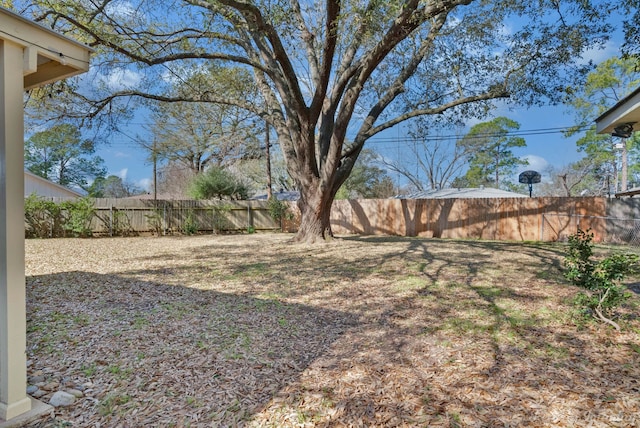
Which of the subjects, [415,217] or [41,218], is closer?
[41,218]

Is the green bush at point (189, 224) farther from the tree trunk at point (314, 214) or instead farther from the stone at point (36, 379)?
the stone at point (36, 379)

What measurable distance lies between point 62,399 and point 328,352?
179 centimetres

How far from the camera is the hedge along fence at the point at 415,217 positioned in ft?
37.8

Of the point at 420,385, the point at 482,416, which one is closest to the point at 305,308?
the point at 420,385

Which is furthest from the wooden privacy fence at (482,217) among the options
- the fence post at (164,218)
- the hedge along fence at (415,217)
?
the fence post at (164,218)

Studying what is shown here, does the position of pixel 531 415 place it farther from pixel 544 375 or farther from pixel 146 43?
pixel 146 43

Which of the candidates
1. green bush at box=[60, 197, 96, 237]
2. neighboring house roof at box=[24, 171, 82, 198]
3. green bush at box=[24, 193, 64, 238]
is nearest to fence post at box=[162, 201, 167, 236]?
green bush at box=[60, 197, 96, 237]

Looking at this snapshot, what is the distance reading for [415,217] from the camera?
1436 centimetres

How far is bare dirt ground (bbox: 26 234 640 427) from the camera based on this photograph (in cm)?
201

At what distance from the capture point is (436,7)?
19.2ft

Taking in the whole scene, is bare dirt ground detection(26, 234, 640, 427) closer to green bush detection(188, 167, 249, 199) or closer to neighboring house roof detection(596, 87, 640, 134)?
neighboring house roof detection(596, 87, 640, 134)

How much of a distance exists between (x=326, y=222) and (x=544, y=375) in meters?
7.47

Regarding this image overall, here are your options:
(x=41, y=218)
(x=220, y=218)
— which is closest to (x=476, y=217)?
(x=220, y=218)

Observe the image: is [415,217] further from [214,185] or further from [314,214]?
[214,185]
